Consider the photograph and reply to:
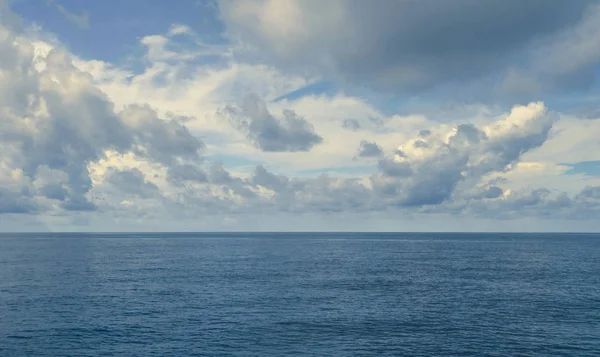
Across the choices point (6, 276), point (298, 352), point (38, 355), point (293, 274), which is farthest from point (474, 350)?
point (6, 276)

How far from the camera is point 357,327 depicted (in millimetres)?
69500

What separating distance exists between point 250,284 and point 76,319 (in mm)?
44183

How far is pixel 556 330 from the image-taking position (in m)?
68.2

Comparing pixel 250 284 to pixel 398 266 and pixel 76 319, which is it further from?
pixel 398 266

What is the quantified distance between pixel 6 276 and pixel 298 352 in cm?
10692

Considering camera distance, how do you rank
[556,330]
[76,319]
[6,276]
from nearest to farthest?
[556,330], [76,319], [6,276]

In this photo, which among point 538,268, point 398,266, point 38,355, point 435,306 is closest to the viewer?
point 38,355

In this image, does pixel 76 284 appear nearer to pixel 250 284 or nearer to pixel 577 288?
pixel 250 284

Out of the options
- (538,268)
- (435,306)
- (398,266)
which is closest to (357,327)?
(435,306)

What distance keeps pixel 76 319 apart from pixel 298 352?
4213 centimetres

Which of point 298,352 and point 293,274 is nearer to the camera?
point 298,352

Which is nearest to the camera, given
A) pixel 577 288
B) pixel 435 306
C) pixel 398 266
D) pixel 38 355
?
pixel 38 355

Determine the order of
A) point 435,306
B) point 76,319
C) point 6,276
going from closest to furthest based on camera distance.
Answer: point 76,319
point 435,306
point 6,276

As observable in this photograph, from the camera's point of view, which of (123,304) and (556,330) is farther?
(123,304)
